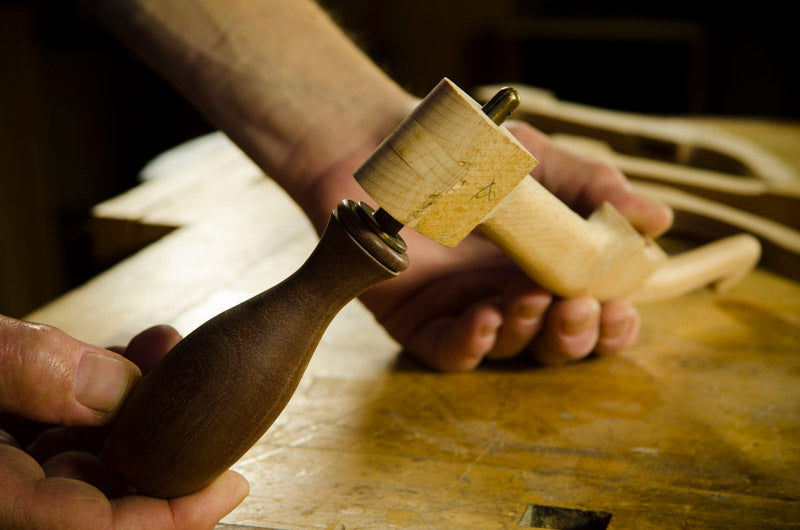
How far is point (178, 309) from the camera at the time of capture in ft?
3.42

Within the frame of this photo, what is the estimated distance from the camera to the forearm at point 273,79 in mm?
1059

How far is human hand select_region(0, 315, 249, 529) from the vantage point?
0.51 m

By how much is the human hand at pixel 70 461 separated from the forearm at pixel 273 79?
1.60ft

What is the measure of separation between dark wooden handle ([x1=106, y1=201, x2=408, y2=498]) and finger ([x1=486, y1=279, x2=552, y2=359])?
0.32 m

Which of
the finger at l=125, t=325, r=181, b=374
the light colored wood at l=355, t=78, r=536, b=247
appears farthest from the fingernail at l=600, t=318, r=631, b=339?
the finger at l=125, t=325, r=181, b=374

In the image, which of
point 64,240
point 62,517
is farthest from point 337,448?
point 64,240

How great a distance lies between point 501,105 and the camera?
59 cm

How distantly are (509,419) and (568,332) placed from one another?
14 cm

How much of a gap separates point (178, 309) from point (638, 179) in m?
0.93

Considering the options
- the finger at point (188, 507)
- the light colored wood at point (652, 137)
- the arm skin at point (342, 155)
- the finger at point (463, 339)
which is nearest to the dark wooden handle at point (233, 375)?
the finger at point (188, 507)

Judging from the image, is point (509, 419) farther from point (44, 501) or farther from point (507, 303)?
point (44, 501)

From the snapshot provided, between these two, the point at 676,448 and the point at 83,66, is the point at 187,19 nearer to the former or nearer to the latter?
the point at 676,448

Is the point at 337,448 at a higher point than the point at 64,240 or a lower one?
higher

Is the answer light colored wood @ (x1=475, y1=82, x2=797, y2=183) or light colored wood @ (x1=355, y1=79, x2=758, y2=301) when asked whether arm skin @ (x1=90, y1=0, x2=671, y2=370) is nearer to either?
light colored wood @ (x1=355, y1=79, x2=758, y2=301)
